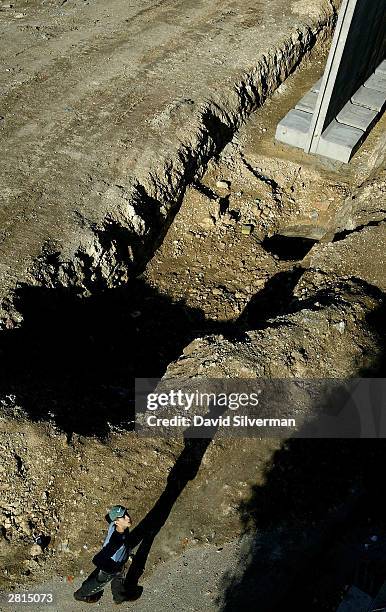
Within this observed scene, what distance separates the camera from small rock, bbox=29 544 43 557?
5.42 meters

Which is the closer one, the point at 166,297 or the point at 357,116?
the point at 166,297

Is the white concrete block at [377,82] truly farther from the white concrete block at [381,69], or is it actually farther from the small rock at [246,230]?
the small rock at [246,230]

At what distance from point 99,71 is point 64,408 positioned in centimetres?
772

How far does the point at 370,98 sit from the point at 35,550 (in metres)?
11.5

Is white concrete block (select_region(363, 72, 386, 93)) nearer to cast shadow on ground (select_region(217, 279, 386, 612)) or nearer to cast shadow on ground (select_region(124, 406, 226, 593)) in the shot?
cast shadow on ground (select_region(217, 279, 386, 612))

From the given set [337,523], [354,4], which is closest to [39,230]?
[337,523]

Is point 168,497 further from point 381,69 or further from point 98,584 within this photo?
point 381,69

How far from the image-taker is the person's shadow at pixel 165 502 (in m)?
5.44

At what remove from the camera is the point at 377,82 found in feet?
43.5

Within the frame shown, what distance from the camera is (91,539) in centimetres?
552

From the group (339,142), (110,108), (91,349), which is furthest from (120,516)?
(339,142)

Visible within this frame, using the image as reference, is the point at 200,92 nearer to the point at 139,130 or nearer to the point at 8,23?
the point at 139,130

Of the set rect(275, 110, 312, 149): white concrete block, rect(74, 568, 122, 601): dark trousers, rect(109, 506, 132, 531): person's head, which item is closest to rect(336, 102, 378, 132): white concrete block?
rect(275, 110, 312, 149): white concrete block

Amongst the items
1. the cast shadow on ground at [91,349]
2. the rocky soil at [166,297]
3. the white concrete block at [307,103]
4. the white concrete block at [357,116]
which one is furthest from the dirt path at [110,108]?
the white concrete block at [357,116]
